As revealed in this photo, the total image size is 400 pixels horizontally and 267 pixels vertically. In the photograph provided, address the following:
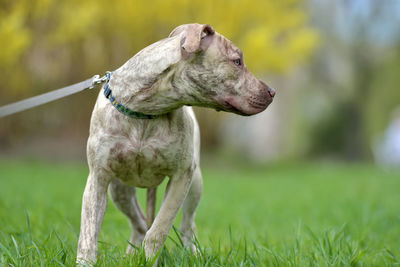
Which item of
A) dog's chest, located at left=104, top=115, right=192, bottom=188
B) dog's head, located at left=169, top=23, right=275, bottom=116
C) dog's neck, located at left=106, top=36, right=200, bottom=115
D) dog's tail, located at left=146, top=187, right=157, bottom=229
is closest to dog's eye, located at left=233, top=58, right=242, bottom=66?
dog's head, located at left=169, top=23, right=275, bottom=116

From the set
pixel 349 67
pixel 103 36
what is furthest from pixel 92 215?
pixel 349 67

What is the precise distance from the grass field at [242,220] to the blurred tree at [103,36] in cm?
197

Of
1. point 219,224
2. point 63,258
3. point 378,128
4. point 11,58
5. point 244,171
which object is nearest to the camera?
point 63,258

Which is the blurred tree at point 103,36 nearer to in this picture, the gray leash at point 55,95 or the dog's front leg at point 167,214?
the gray leash at point 55,95

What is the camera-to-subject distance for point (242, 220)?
19.0 feet

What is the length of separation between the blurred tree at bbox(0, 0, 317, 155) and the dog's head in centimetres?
929

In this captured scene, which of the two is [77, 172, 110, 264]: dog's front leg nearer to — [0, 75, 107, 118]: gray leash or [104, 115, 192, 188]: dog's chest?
[104, 115, 192, 188]: dog's chest

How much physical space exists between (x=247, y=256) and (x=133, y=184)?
2.80 ft

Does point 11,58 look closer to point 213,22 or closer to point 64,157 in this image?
point 64,157

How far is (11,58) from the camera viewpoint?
35.2 ft

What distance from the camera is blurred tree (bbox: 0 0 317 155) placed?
12.2m

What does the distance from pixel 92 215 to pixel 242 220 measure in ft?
10.1

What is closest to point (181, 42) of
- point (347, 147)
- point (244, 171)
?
point (244, 171)

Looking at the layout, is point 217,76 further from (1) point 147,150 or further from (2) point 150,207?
(2) point 150,207
